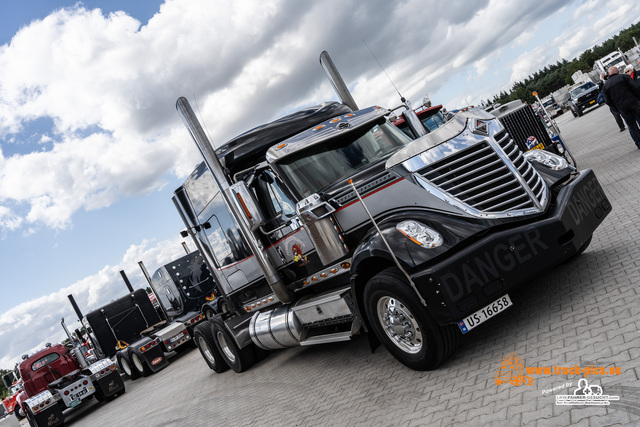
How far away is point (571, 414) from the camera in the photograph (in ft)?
11.0

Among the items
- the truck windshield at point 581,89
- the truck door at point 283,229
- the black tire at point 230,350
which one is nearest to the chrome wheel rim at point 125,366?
the black tire at point 230,350

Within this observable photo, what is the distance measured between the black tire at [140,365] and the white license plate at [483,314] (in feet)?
47.6

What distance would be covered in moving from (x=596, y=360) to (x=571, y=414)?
2.20ft

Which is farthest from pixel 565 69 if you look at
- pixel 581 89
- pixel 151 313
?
pixel 151 313

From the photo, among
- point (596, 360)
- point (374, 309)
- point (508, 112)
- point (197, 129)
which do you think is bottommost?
point (596, 360)

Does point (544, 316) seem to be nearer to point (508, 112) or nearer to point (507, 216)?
point (507, 216)

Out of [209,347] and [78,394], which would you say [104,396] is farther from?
[209,347]

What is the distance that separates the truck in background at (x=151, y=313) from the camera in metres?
18.4

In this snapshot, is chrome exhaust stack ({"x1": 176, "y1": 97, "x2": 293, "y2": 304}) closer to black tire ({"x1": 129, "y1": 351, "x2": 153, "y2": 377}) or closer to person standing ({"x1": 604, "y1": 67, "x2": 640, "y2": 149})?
person standing ({"x1": 604, "y1": 67, "x2": 640, "y2": 149})

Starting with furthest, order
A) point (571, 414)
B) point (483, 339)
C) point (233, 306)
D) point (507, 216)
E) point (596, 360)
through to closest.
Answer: point (233, 306) < point (483, 339) < point (507, 216) < point (596, 360) < point (571, 414)

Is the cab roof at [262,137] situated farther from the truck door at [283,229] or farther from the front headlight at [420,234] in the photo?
the front headlight at [420,234]

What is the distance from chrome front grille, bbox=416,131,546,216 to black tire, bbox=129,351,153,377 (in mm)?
14527

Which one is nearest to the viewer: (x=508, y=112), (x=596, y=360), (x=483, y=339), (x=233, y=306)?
(x=596, y=360)

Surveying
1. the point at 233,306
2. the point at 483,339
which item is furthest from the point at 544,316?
the point at 233,306
